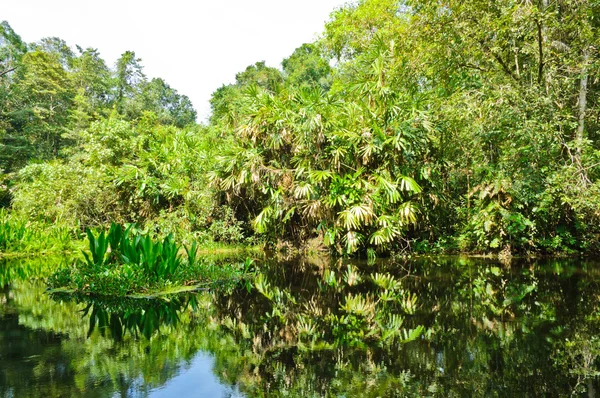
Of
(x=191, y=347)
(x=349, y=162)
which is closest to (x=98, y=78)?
(x=349, y=162)

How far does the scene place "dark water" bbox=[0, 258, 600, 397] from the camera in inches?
119

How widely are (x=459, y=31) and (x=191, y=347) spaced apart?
8.84 m

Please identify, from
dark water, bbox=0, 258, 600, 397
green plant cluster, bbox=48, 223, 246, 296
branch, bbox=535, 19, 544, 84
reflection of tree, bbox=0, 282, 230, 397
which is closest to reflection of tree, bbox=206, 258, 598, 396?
dark water, bbox=0, 258, 600, 397

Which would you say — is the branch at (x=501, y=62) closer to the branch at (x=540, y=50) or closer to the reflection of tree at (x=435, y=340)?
the branch at (x=540, y=50)

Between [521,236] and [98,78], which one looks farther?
[98,78]

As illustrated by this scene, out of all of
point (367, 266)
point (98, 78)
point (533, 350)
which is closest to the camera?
point (533, 350)

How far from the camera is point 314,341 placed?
4039 millimetres

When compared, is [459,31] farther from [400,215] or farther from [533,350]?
[533,350]

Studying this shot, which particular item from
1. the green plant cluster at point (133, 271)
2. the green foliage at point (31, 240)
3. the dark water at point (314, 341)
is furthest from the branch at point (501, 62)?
the green foliage at point (31, 240)

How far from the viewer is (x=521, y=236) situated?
10391mm

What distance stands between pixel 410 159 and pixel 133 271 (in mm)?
7002

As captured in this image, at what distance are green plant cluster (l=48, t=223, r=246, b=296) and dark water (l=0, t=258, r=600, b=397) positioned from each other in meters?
0.27

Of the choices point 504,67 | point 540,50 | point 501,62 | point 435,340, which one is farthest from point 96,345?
point 504,67

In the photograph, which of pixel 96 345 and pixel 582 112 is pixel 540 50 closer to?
pixel 582 112
